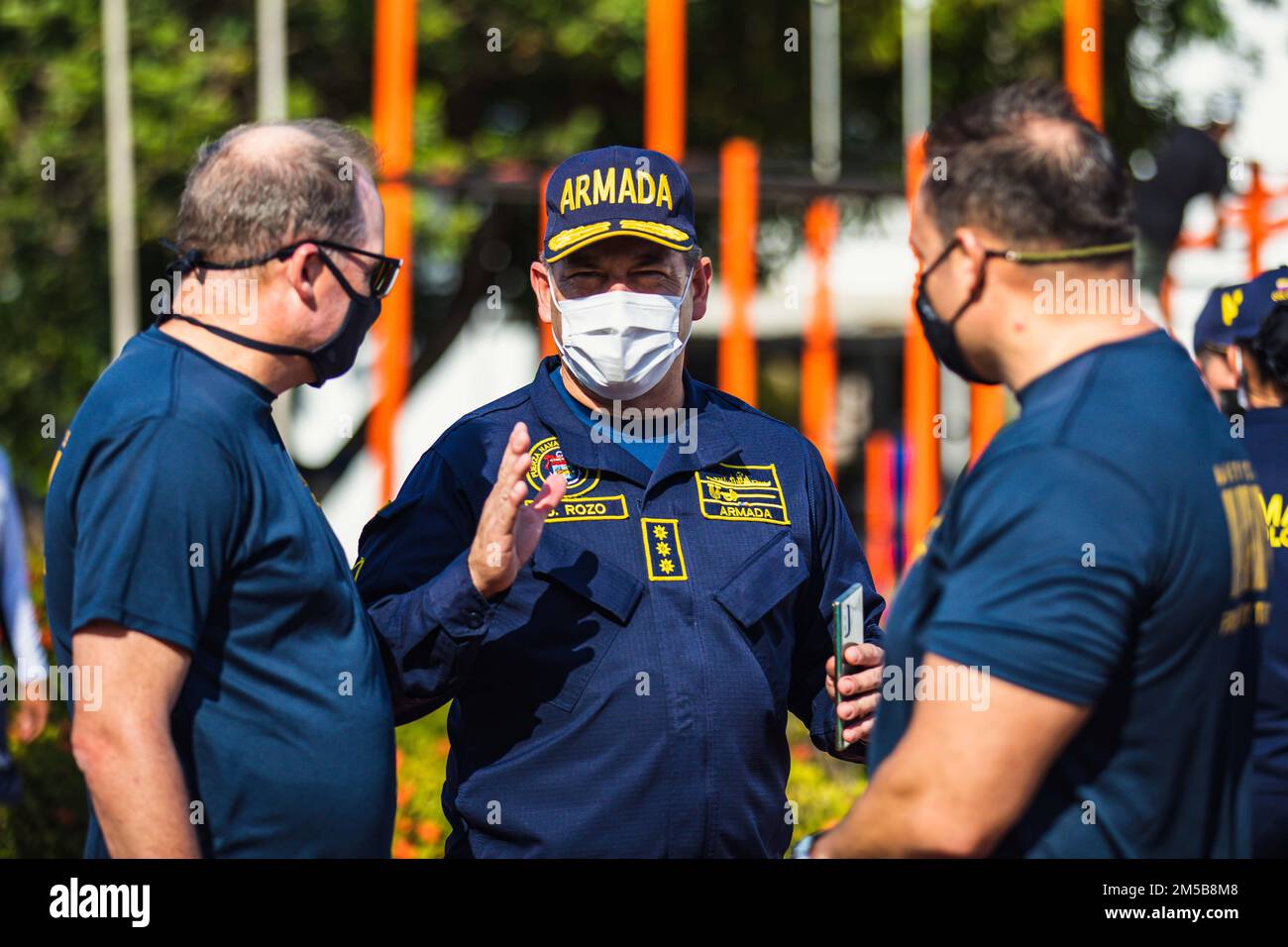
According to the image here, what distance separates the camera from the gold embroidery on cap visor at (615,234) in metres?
3.27

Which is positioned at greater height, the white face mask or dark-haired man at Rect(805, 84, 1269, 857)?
the white face mask

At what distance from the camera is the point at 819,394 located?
33.7 feet

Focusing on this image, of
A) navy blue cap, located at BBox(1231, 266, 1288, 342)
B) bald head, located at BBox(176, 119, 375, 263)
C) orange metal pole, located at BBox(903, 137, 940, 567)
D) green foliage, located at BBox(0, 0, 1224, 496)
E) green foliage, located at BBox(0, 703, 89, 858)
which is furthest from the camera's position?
green foliage, located at BBox(0, 0, 1224, 496)

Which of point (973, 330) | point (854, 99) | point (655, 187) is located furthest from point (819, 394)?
point (973, 330)

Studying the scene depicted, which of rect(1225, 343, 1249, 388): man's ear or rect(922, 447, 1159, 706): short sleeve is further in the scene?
rect(1225, 343, 1249, 388): man's ear

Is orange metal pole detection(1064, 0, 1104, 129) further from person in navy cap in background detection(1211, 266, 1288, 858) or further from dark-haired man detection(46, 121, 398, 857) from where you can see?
dark-haired man detection(46, 121, 398, 857)

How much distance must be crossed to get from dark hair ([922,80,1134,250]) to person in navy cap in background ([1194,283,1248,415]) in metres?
1.89

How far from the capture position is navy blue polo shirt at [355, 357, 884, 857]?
294cm

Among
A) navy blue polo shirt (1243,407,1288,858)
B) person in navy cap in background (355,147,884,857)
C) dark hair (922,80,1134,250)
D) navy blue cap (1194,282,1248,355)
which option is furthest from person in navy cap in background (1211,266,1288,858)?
dark hair (922,80,1134,250)

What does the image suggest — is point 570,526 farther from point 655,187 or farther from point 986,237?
point 986,237

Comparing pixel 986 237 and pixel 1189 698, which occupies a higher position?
pixel 986 237

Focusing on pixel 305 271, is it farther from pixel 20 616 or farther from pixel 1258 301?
pixel 20 616

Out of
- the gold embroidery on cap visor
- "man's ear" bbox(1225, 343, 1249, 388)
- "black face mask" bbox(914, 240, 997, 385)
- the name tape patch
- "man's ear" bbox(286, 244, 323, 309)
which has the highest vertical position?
the gold embroidery on cap visor

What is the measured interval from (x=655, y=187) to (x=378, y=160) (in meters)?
0.63
